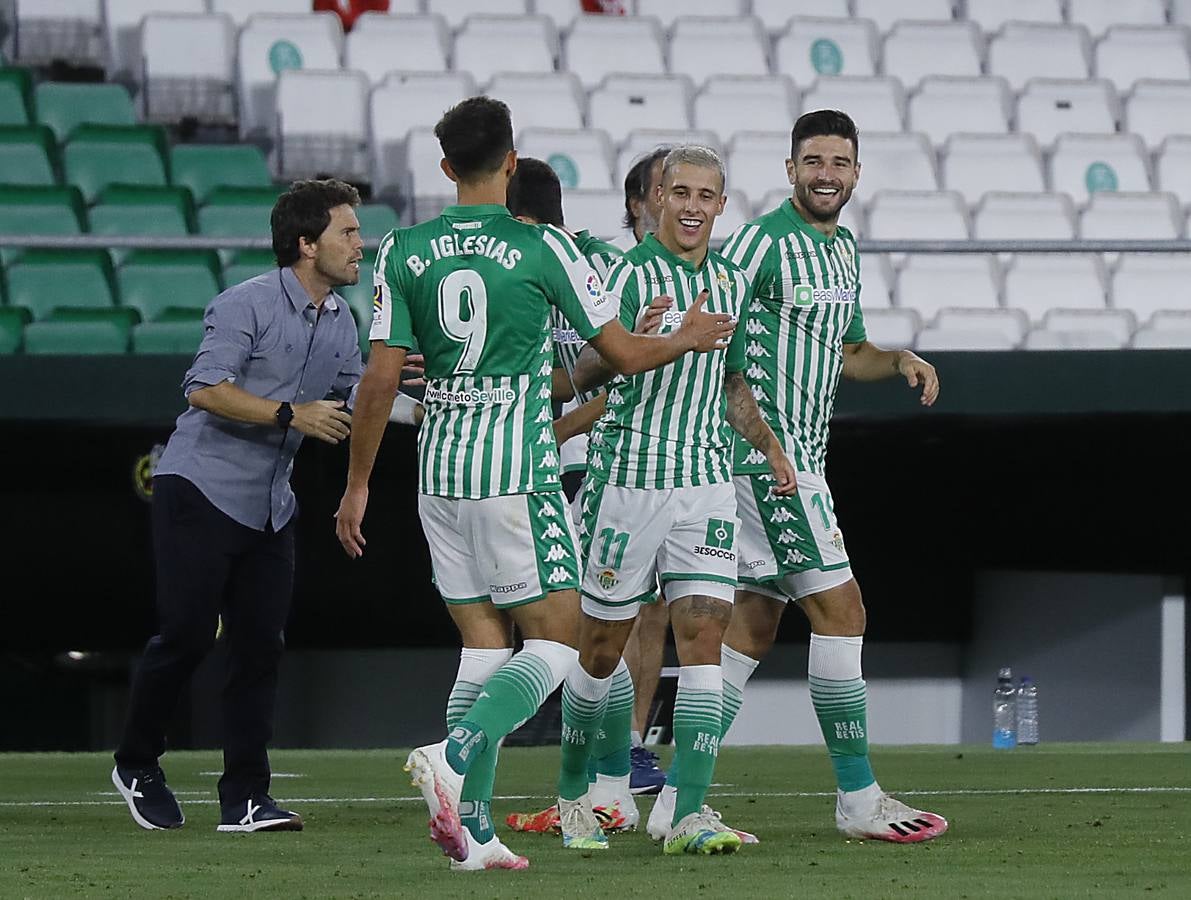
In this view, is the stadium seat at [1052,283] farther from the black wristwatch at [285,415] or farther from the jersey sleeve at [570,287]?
the jersey sleeve at [570,287]

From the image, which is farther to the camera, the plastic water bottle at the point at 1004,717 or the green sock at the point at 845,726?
the plastic water bottle at the point at 1004,717

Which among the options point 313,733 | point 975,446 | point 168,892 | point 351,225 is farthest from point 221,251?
point 168,892

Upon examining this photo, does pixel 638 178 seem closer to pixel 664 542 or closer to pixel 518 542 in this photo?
pixel 664 542

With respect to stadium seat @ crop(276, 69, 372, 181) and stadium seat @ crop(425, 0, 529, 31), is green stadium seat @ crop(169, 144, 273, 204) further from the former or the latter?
stadium seat @ crop(425, 0, 529, 31)

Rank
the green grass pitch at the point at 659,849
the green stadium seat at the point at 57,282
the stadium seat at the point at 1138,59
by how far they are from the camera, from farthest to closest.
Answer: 1. the stadium seat at the point at 1138,59
2. the green stadium seat at the point at 57,282
3. the green grass pitch at the point at 659,849

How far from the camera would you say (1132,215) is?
11.5m

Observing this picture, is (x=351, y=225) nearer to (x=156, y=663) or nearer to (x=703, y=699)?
(x=156, y=663)

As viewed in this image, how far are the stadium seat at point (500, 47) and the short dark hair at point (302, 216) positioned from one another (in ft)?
22.2

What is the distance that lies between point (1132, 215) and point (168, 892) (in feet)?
28.8

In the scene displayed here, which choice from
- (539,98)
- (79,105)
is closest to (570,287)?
(79,105)

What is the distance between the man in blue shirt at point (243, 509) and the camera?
206 inches

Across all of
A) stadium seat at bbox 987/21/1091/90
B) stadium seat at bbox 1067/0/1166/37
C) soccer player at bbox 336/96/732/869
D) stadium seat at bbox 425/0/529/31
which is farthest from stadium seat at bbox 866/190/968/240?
soccer player at bbox 336/96/732/869

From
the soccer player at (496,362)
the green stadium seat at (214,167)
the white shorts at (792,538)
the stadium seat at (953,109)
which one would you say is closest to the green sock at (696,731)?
the soccer player at (496,362)

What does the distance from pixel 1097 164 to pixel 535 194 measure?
7.37 metres
